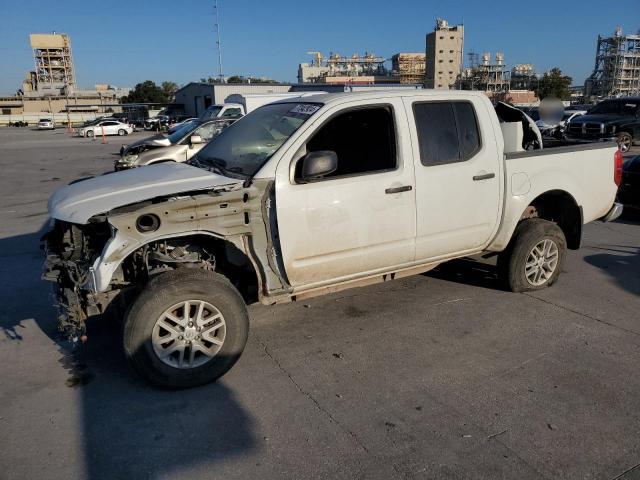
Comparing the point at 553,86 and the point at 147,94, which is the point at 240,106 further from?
the point at 147,94

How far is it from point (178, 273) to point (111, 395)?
932 mm

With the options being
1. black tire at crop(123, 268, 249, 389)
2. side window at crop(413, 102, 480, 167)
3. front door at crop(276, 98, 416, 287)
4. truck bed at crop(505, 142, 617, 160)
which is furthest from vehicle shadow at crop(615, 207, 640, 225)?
black tire at crop(123, 268, 249, 389)

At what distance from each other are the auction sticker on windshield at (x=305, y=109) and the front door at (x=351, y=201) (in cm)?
13

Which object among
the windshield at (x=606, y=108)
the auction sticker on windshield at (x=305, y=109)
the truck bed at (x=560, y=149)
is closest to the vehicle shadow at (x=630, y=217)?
the truck bed at (x=560, y=149)

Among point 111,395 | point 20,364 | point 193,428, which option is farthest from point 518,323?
point 20,364

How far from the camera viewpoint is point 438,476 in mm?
2625

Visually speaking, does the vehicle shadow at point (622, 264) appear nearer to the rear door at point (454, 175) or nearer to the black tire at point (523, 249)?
the black tire at point (523, 249)

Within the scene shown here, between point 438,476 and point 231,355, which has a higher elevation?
point 231,355

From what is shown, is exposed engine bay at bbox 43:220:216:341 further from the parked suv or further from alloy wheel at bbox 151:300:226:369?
the parked suv

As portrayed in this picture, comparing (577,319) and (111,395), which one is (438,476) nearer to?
(111,395)

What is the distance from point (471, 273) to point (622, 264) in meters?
1.95

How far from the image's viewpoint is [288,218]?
3652 millimetres

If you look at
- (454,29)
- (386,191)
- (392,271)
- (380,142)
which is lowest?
(392,271)

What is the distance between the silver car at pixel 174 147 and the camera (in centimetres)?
1197
